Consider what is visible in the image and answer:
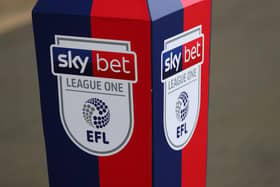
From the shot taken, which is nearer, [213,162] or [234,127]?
[213,162]

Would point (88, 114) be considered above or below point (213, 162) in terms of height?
above

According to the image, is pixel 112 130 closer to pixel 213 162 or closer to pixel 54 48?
pixel 54 48

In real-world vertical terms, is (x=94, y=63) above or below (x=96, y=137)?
above

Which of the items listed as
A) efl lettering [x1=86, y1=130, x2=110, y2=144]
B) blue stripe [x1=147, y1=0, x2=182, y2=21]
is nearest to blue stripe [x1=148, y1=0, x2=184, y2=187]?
blue stripe [x1=147, y1=0, x2=182, y2=21]

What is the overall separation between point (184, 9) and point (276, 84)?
6.31 feet

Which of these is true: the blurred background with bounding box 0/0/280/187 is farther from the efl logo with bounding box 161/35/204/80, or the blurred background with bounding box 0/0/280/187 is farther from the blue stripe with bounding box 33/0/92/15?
the blue stripe with bounding box 33/0/92/15

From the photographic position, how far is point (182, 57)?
159 cm

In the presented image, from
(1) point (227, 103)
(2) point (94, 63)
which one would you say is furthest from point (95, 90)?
(1) point (227, 103)

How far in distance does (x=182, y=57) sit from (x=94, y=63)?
22 cm

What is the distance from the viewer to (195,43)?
1631mm

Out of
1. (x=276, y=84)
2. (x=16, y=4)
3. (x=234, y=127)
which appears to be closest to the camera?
(x=234, y=127)

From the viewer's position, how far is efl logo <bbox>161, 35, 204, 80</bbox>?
5.03 feet

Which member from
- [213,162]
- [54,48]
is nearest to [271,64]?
[213,162]

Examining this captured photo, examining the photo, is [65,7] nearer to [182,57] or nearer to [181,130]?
[182,57]
